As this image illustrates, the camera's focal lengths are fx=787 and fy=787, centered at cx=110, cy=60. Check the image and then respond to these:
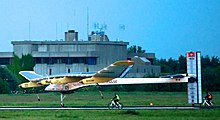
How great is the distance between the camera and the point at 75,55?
18150 cm

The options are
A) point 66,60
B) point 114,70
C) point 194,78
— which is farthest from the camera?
point 66,60

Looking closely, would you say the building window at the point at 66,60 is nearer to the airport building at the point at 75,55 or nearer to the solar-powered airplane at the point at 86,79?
the airport building at the point at 75,55

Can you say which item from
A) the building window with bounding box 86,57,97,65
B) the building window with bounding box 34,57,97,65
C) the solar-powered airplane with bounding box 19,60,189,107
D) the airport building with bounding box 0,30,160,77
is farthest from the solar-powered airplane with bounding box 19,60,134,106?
the building window with bounding box 34,57,97,65

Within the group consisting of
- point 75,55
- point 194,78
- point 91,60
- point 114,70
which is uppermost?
point 75,55

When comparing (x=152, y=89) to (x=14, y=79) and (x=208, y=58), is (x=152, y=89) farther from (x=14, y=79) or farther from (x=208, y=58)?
(x=208, y=58)

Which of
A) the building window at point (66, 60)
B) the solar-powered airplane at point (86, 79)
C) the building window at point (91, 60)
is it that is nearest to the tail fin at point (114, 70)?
the solar-powered airplane at point (86, 79)

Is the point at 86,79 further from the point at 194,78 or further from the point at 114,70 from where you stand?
the point at 194,78

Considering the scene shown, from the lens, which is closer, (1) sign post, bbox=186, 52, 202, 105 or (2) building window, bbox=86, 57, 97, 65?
(1) sign post, bbox=186, 52, 202, 105

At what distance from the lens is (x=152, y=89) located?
133750mm

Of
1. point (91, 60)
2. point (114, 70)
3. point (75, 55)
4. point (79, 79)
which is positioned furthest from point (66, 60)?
point (114, 70)

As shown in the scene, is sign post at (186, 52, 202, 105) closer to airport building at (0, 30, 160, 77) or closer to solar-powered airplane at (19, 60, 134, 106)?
solar-powered airplane at (19, 60, 134, 106)

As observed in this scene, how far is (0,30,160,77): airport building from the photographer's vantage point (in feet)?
592

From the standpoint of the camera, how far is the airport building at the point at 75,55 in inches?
7106

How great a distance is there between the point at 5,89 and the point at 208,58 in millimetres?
62252
